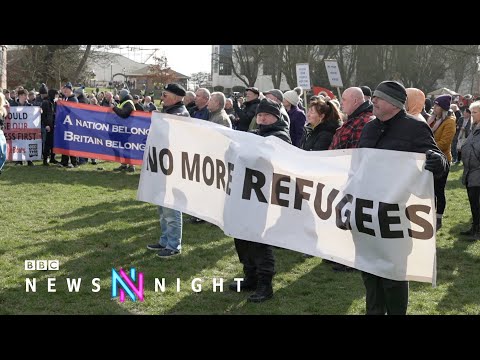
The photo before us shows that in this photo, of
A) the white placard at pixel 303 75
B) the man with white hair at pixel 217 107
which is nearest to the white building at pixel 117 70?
the white placard at pixel 303 75

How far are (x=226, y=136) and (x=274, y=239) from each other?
3.94ft

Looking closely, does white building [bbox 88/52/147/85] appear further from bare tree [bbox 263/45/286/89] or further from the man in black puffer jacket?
the man in black puffer jacket

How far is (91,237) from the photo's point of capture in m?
8.65

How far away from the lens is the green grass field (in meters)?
5.93

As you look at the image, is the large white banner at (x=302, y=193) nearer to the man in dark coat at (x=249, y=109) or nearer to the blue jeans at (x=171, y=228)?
the blue jeans at (x=171, y=228)

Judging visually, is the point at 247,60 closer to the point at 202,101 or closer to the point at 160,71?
the point at 160,71

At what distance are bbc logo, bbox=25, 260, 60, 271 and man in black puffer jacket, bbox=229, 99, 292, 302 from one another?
223cm

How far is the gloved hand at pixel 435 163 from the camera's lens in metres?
4.36

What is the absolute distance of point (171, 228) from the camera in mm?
7652

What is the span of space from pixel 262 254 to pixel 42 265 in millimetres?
2865

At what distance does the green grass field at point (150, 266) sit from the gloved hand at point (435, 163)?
203 cm

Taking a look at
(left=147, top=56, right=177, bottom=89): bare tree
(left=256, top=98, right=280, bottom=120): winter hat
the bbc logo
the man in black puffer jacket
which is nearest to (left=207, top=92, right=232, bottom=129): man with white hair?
the man in black puffer jacket

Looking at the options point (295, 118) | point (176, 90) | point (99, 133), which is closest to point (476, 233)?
point (295, 118)

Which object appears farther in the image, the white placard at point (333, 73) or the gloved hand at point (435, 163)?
the white placard at point (333, 73)
